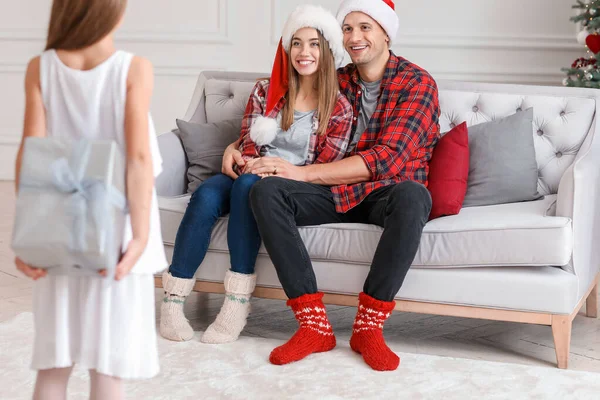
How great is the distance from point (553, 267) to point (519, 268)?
0.10m

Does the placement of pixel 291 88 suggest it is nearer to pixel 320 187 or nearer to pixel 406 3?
pixel 320 187

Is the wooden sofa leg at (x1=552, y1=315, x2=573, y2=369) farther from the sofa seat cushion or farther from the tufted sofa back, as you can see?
the tufted sofa back

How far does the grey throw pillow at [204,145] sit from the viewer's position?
2.90 metres

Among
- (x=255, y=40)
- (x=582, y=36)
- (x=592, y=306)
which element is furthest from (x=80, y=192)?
(x=255, y=40)

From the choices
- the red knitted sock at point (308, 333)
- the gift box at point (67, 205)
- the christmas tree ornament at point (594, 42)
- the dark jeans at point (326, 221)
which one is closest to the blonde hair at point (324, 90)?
the dark jeans at point (326, 221)

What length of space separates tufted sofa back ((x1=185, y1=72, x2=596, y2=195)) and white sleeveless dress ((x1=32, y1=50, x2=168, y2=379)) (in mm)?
1717

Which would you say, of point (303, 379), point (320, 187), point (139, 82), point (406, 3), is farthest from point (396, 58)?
point (406, 3)

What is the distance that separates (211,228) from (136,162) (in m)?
1.24

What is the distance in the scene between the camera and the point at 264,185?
2.42m

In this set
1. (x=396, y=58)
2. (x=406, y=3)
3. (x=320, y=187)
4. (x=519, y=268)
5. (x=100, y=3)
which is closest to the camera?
(x=100, y=3)

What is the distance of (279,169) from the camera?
8.36 ft

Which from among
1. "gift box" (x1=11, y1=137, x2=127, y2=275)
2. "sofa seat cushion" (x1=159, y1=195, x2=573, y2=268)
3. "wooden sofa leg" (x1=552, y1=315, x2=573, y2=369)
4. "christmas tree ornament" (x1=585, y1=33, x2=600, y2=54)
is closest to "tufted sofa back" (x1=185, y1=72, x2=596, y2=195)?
"sofa seat cushion" (x1=159, y1=195, x2=573, y2=268)

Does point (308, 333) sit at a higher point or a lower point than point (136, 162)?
lower

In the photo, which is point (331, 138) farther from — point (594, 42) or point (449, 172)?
point (594, 42)
